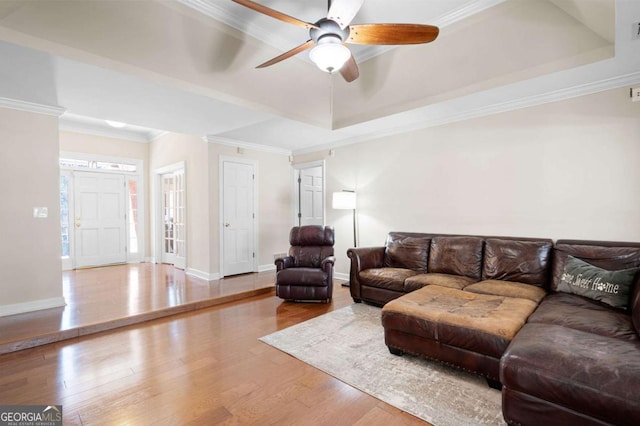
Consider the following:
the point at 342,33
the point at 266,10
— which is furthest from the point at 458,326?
the point at 266,10

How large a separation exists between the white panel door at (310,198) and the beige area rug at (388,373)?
3.26 m

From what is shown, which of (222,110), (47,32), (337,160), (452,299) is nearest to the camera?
(47,32)

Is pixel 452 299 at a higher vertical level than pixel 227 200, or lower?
lower

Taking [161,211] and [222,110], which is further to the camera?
[161,211]

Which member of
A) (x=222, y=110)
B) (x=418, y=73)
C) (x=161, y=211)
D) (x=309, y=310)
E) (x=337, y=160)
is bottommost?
(x=309, y=310)

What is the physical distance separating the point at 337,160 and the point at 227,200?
2.10m

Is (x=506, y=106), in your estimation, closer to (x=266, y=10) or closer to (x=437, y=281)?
(x=437, y=281)

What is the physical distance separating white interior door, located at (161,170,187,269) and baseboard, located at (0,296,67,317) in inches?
83.1

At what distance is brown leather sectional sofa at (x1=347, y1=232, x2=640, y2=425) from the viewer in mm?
1438

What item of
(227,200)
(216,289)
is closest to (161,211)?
(227,200)

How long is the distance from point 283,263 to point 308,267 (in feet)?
1.29

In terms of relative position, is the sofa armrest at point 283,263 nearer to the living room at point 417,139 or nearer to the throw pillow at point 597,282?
the living room at point 417,139

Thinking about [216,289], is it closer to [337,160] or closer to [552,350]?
[337,160]

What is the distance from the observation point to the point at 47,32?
2.17 metres
